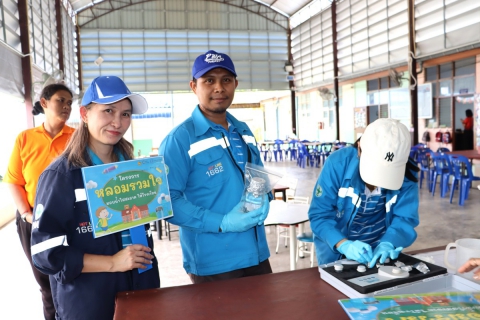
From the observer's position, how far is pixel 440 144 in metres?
10.4

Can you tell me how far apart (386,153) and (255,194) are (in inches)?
21.0

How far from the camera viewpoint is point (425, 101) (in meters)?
10.8

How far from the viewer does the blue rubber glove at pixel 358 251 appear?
135 centimetres

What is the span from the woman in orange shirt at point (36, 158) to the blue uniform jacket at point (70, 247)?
1286mm

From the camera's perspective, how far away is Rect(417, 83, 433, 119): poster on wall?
10.5 metres

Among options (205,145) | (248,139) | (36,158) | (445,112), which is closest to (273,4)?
(445,112)

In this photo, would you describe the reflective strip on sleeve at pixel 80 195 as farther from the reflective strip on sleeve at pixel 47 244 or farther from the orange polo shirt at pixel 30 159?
the orange polo shirt at pixel 30 159

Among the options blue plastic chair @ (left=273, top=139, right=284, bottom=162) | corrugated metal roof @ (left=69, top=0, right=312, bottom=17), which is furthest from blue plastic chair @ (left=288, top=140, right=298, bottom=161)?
corrugated metal roof @ (left=69, top=0, right=312, bottom=17)

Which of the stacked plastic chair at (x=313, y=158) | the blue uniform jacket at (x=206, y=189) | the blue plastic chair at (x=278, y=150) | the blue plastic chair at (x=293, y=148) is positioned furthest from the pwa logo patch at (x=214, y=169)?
the blue plastic chair at (x=278, y=150)

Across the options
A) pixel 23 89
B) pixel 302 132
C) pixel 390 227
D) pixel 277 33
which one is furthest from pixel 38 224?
pixel 302 132

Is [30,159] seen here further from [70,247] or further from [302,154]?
[302,154]

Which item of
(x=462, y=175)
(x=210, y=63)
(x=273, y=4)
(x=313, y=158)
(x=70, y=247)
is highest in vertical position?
(x=273, y=4)

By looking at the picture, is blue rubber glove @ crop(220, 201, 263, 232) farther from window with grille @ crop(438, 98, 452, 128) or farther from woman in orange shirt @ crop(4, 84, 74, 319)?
window with grille @ crop(438, 98, 452, 128)

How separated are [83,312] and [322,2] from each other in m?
15.3
